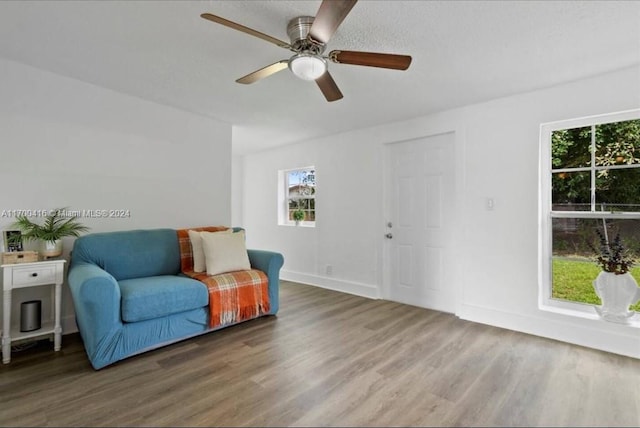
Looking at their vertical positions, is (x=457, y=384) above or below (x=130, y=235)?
below

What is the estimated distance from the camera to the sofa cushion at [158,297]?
226 cm

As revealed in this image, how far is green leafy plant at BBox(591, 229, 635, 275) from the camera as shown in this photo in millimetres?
2498

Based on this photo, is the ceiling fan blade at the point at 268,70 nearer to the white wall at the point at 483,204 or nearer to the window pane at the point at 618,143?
the white wall at the point at 483,204

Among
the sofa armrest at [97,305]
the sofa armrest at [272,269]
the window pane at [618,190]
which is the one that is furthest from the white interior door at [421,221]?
the sofa armrest at [97,305]

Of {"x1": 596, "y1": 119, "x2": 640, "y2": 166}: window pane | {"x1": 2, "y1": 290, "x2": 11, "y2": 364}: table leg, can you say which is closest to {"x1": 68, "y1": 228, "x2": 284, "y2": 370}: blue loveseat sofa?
{"x1": 2, "y1": 290, "x2": 11, "y2": 364}: table leg

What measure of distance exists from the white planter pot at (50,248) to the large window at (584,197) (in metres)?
4.20

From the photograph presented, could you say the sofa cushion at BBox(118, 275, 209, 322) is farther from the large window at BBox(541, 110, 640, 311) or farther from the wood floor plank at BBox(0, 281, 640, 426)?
the large window at BBox(541, 110, 640, 311)

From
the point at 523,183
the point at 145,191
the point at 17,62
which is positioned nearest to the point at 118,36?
the point at 17,62

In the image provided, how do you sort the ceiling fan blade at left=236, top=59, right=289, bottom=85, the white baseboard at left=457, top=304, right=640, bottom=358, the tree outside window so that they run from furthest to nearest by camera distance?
the tree outside window < the white baseboard at left=457, top=304, right=640, bottom=358 < the ceiling fan blade at left=236, top=59, right=289, bottom=85

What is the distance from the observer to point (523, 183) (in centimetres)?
292

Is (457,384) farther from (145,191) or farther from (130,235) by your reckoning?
(145,191)

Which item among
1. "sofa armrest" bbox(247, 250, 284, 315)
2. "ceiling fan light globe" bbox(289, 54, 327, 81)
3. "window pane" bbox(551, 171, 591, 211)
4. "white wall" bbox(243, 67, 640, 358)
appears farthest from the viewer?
"sofa armrest" bbox(247, 250, 284, 315)

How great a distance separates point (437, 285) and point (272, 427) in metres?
2.52

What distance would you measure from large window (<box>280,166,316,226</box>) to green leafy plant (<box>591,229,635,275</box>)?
3.35 metres
